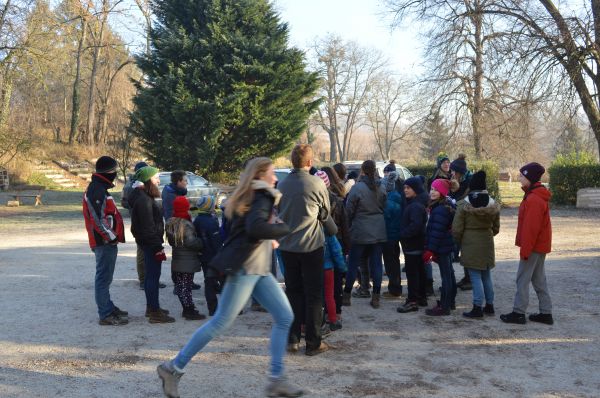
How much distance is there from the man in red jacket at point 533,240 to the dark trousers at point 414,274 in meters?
1.06

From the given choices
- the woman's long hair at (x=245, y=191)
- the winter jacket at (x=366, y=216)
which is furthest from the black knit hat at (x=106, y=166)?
the winter jacket at (x=366, y=216)

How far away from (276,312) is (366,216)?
2.91 metres

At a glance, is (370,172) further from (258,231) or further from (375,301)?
(258,231)

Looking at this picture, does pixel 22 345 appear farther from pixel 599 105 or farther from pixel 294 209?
pixel 599 105

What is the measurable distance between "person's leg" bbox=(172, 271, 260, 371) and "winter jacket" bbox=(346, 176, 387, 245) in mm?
2961

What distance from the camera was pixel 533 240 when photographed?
19.2ft

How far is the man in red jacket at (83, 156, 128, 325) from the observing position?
5926 mm

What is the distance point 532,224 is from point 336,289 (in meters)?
2.23

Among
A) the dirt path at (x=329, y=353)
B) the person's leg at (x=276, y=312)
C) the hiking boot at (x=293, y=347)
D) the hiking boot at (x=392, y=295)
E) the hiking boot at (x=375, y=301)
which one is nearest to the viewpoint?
the person's leg at (x=276, y=312)

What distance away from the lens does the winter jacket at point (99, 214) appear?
19.4 ft

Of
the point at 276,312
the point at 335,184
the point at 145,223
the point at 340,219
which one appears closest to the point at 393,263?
the point at 340,219

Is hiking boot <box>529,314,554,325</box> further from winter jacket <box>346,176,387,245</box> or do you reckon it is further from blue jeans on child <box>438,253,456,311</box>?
winter jacket <box>346,176,387,245</box>

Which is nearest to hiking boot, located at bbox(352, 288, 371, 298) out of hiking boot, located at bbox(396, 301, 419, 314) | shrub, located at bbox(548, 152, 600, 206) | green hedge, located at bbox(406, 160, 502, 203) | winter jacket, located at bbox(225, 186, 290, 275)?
hiking boot, located at bbox(396, 301, 419, 314)

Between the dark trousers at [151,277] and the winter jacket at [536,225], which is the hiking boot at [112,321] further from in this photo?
the winter jacket at [536,225]
